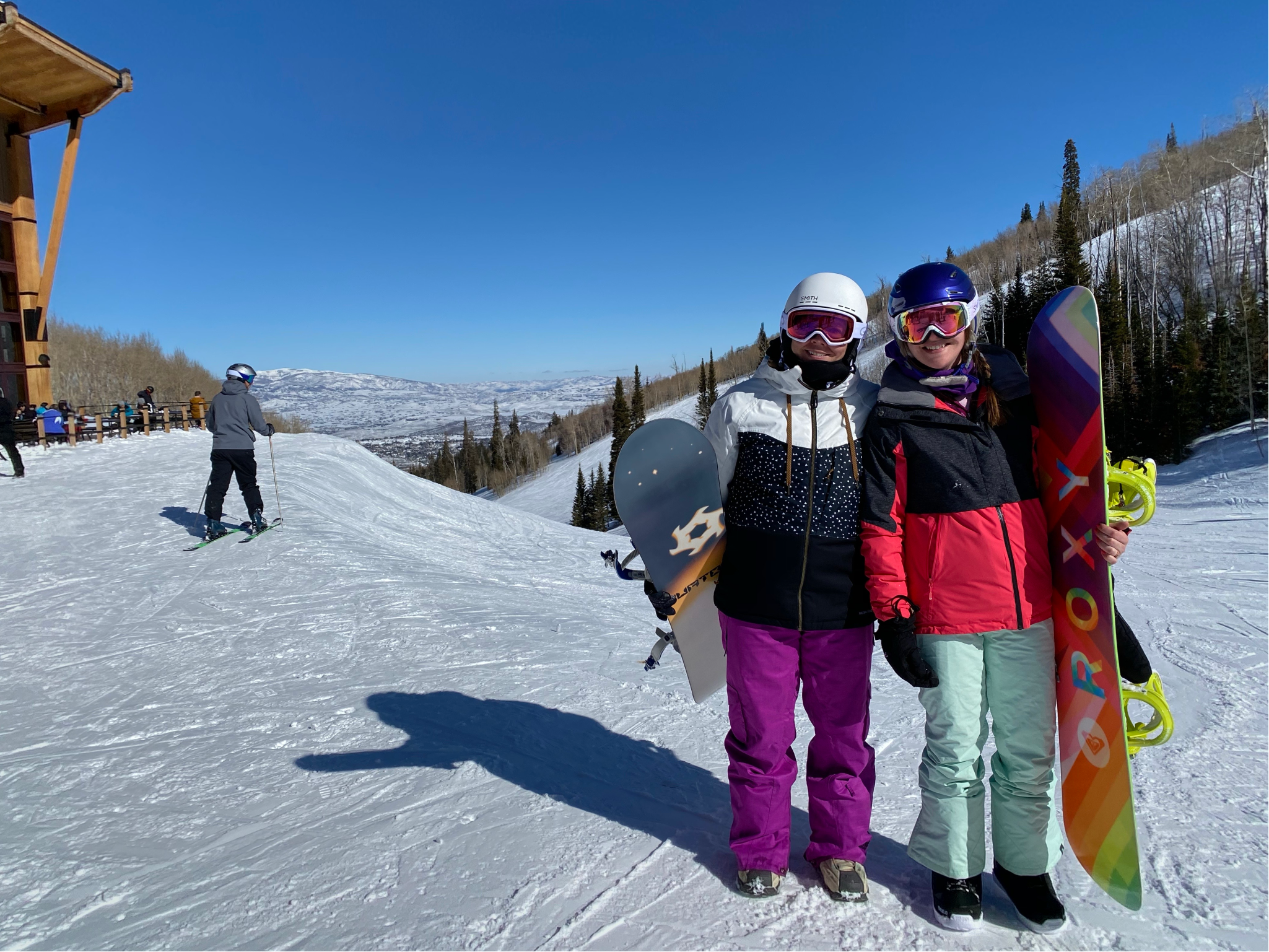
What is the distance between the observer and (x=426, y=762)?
3.38 metres

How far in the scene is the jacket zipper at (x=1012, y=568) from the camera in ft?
6.84

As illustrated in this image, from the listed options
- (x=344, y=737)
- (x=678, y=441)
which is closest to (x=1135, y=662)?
(x=678, y=441)

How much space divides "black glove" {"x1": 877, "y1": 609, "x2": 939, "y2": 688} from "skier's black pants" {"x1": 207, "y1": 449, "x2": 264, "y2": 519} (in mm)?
8105

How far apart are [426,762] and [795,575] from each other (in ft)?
7.54

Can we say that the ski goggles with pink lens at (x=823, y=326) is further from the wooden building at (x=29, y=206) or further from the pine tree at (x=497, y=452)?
the pine tree at (x=497, y=452)

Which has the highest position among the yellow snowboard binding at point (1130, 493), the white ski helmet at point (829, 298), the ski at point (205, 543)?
the white ski helmet at point (829, 298)

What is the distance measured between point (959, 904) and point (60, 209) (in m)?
23.0

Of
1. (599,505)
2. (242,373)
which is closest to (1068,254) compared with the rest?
(599,505)

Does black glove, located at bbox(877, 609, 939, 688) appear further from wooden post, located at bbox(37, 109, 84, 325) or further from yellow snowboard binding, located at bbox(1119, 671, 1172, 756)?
wooden post, located at bbox(37, 109, 84, 325)

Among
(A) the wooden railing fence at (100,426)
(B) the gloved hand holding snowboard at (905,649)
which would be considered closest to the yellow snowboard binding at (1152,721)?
(B) the gloved hand holding snowboard at (905,649)

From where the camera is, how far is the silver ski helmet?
25.9ft

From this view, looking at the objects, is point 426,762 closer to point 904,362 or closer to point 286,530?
point 904,362

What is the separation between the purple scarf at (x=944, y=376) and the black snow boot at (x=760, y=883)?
1764 mm

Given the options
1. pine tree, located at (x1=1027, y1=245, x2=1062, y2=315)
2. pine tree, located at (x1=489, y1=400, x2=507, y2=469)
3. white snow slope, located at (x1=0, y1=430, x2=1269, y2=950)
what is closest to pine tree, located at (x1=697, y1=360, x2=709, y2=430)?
pine tree, located at (x1=1027, y1=245, x2=1062, y2=315)
